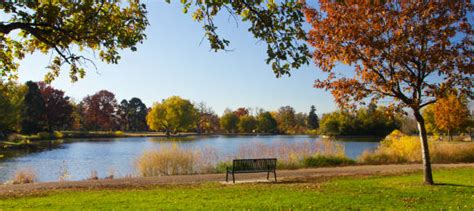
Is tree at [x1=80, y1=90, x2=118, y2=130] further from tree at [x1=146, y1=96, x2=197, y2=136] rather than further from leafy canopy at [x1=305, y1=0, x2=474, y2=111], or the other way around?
leafy canopy at [x1=305, y1=0, x2=474, y2=111]

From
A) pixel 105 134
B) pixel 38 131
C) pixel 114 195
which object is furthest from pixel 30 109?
pixel 114 195

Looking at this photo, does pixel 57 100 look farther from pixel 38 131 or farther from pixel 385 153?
pixel 385 153

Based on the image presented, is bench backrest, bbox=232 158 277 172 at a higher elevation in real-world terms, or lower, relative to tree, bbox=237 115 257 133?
lower

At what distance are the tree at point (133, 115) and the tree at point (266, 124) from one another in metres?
27.3

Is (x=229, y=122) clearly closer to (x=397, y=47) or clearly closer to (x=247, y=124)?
(x=247, y=124)

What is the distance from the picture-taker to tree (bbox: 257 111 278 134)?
→ 93188 millimetres

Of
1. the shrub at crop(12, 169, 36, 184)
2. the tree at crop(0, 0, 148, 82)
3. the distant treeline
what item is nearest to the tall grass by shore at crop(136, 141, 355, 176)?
the shrub at crop(12, 169, 36, 184)

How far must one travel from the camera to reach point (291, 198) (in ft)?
28.9

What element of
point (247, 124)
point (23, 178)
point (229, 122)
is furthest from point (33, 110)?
point (23, 178)

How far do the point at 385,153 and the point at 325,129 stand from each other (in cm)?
5397

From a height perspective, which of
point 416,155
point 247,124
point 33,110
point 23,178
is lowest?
point 23,178

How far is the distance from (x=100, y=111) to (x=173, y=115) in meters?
20.3

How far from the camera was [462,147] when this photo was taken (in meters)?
21.2

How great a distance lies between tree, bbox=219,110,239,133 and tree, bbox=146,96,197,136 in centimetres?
1412
